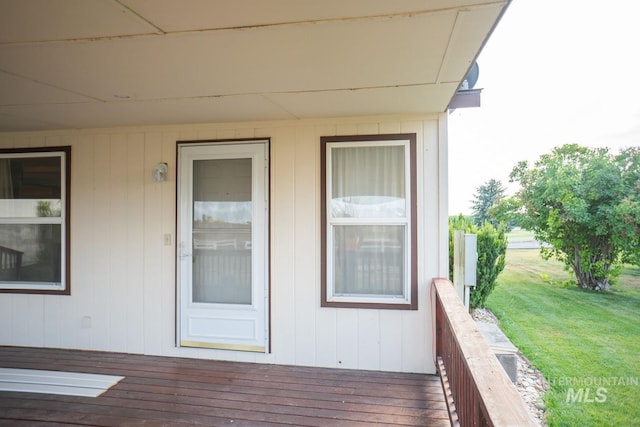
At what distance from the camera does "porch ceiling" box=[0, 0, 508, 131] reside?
5.04 feet

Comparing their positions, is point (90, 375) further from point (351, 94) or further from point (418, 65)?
point (418, 65)

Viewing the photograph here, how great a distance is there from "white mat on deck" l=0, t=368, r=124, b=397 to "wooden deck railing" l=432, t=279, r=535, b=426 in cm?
263

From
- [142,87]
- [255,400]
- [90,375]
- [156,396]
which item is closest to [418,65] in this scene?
[142,87]

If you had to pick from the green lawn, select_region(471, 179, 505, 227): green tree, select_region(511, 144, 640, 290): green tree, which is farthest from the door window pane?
select_region(511, 144, 640, 290): green tree

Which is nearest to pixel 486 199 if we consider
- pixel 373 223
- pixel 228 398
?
pixel 373 223

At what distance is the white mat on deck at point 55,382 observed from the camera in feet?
9.41

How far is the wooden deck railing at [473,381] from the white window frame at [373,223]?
435 mm

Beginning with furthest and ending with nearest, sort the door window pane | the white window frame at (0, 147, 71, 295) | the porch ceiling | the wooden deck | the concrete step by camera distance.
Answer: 1. the white window frame at (0, 147, 71, 295)
2. the door window pane
3. the concrete step
4. the wooden deck
5. the porch ceiling

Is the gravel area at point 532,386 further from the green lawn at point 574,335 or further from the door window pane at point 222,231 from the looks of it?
the door window pane at point 222,231

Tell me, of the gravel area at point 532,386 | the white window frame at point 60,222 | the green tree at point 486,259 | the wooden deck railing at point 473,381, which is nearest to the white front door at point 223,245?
the white window frame at point 60,222

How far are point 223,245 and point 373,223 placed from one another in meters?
1.48

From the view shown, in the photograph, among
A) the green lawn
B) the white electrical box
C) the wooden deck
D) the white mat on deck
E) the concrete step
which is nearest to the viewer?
the wooden deck

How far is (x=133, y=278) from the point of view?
3.71 m

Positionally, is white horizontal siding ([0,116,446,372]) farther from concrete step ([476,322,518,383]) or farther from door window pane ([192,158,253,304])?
concrete step ([476,322,518,383])
